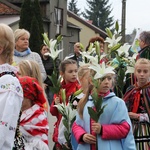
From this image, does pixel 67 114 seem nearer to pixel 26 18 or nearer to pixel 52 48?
pixel 52 48

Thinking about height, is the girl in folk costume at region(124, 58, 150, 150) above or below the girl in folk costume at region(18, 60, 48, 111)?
below

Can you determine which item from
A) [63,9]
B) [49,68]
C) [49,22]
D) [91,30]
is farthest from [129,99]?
[91,30]

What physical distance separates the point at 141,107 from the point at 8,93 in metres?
2.49

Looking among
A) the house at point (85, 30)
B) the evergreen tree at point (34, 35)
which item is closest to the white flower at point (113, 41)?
the evergreen tree at point (34, 35)

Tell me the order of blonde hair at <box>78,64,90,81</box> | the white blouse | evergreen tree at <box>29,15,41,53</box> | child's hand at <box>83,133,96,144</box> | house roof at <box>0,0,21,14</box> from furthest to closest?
house roof at <box>0,0,21,14</box>
evergreen tree at <box>29,15,41,53</box>
blonde hair at <box>78,64,90,81</box>
child's hand at <box>83,133,96,144</box>
the white blouse

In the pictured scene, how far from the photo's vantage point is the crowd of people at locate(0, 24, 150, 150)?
2.73m

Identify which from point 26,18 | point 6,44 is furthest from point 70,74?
point 26,18

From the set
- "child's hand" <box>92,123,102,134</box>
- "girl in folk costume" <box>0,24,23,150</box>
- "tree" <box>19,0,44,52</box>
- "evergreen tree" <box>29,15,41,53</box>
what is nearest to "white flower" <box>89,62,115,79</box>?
"child's hand" <box>92,123,102,134</box>

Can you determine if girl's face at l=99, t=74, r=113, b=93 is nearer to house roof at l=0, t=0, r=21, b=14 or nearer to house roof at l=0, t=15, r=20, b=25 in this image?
house roof at l=0, t=15, r=20, b=25

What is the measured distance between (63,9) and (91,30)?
36.5ft

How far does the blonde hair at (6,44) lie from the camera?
9.21 feet

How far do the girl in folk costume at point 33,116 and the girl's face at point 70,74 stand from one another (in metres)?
1.72

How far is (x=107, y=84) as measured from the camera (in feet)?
12.6

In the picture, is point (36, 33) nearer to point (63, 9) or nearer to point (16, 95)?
point (63, 9)
